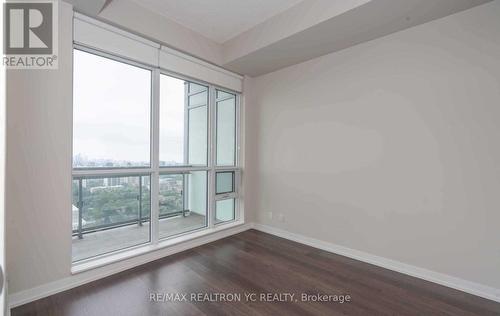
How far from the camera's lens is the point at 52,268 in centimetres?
211

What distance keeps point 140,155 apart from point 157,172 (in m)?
0.30

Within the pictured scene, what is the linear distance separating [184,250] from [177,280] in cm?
74

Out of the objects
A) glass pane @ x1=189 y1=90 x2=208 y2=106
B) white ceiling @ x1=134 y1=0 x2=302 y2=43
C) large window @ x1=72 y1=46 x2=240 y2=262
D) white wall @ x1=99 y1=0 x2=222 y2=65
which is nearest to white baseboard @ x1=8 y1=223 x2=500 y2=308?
large window @ x1=72 y1=46 x2=240 y2=262

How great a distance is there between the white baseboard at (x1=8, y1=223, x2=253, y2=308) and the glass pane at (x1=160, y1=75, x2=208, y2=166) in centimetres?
113

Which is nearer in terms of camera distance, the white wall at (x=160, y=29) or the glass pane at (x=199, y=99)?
the white wall at (x=160, y=29)

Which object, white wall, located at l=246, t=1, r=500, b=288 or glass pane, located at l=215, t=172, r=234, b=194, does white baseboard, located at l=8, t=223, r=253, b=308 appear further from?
white wall, located at l=246, t=1, r=500, b=288

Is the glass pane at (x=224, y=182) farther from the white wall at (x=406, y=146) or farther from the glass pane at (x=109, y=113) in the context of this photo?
the glass pane at (x=109, y=113)

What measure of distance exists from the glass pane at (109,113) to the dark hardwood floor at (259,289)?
1267mm

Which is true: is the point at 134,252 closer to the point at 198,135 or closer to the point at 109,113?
the point at 109,113

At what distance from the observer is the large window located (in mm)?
2482

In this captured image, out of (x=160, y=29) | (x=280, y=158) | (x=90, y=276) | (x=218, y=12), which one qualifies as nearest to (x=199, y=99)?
(x=160, y=29)

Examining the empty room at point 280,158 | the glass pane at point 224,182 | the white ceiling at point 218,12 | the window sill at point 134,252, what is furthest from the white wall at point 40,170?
the glass pane at point 224,182

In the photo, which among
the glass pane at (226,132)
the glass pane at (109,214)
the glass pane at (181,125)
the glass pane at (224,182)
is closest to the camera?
the glass pane at (109,214)

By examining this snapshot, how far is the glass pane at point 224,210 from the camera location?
3.93 m
